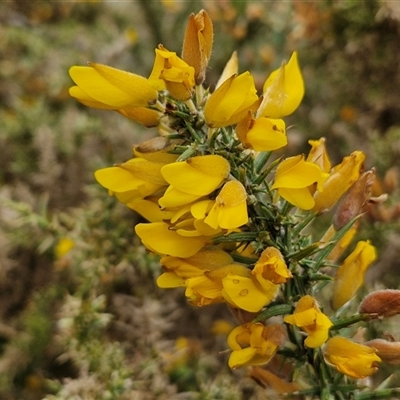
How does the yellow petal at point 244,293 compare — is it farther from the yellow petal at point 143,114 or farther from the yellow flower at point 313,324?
the yellow petal at point 143,114

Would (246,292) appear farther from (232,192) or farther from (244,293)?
(232,192)

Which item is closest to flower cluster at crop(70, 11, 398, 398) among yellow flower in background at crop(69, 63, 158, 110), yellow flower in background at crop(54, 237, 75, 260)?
yellow flower in background at crop(69, 63, 158, 110)

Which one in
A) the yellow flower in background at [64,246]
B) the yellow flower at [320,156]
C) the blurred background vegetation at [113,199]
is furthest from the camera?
the yellow flower in background at [64,246]

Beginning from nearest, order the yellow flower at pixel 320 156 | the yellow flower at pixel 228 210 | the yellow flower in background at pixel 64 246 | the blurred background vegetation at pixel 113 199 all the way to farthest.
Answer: the yellow flower at pixel 228 210 < the yellow flower at pixel 320 156 < the blurred background vegetation at pixel 113 199 < the yellow flower in background at pixel 64 246

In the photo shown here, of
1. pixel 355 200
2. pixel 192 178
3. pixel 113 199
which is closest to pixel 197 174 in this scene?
pixel 192 178

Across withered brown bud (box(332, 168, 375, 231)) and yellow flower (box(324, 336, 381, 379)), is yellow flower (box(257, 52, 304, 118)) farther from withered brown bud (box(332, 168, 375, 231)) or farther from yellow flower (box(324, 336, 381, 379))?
yellow flower (box(324, 336, 381, 379))

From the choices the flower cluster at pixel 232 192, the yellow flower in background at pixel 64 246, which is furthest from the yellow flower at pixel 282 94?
the yellow flower in background at pixel 64 246
